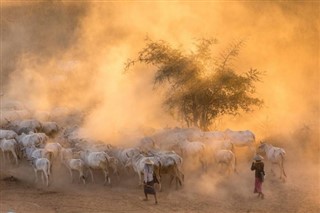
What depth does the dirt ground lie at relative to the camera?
14.9 m

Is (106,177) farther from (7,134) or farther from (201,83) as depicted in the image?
(201,83)

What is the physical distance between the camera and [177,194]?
16.1 meters

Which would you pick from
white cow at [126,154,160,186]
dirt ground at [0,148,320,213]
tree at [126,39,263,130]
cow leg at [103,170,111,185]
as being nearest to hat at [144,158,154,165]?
white cow at [126,154,160,186]

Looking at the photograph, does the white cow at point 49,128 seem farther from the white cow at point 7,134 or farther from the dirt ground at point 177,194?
the dirt ground at point 177,194

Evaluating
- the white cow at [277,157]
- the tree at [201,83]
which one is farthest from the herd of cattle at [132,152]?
the tree at [201,83]

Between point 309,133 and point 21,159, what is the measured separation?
11817mm

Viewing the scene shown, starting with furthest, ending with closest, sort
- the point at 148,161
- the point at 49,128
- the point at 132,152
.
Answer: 1. the point at 49,128
2. the point at 132,152
3. the point at 148,161

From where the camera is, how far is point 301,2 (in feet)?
137

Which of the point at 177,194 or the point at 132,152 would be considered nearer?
the point at 177,194

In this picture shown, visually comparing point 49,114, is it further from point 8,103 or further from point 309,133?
point 309,133

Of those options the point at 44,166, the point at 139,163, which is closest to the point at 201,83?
the point at 139,163

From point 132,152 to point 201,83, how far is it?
579cm

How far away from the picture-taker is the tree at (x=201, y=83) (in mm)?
22281

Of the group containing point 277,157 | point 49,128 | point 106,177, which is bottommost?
point 106,177
